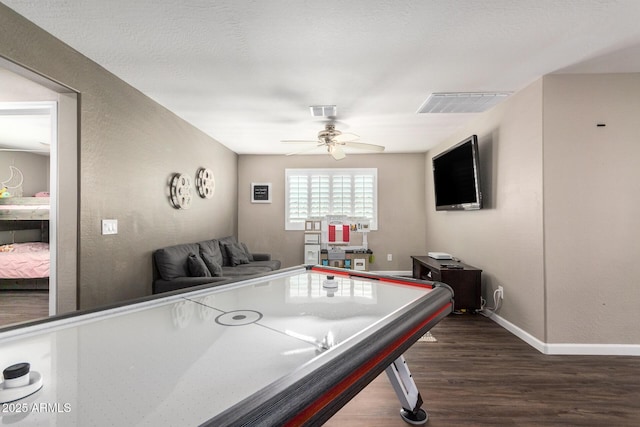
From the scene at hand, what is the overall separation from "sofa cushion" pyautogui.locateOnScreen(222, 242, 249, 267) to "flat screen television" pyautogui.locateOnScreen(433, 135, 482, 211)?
3185 mm

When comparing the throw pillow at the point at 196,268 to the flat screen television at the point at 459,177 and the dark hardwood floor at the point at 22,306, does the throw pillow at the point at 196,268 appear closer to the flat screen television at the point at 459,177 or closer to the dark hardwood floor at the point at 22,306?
the dark hardwood floor at the point at 22,306

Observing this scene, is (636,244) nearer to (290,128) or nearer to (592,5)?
(592,5)

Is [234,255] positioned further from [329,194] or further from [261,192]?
[329,194]

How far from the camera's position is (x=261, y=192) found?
550cm

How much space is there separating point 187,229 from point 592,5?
13.8 feet

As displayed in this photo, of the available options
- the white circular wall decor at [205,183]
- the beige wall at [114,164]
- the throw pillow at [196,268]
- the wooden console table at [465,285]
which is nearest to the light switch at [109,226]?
the beige wall at [114,164]

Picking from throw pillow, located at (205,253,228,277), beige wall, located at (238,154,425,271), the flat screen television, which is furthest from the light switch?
the flat screen television

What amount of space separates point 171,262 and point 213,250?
2.96ft

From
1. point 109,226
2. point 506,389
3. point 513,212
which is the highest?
point 513,212

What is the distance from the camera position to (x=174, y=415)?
601mm

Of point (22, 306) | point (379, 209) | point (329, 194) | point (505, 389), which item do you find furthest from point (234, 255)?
point (505, 389)

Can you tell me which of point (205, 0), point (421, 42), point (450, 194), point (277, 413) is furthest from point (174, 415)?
point (450, 194)

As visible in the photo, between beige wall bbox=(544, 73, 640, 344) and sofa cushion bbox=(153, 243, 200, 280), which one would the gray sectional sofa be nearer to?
sofa cushion bbox=(153, 243, 200, 280)

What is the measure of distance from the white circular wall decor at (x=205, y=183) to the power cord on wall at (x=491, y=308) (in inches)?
158
